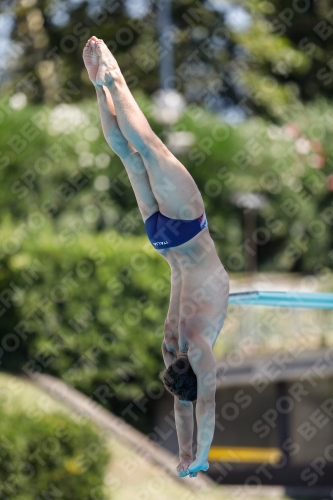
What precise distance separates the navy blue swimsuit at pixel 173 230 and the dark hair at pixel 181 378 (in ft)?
2.38

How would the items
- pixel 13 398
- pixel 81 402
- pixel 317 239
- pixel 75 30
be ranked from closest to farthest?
pixel 13 398 < pixel 81 402 < pixel 317 239 < pixel 75 30

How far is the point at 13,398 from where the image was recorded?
38.1ft

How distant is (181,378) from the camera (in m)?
5.27

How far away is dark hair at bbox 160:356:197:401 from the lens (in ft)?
17.3

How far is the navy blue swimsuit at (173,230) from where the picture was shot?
5266 mm

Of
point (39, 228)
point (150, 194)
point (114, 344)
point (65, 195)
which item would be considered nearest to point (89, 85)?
point (65, 195)

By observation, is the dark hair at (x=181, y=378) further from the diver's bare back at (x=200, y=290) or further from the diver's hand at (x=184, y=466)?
the diver's hand at (x=184, y=466)

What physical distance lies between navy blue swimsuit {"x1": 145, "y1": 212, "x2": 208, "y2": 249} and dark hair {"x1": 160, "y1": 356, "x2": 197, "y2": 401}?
73 centimetres

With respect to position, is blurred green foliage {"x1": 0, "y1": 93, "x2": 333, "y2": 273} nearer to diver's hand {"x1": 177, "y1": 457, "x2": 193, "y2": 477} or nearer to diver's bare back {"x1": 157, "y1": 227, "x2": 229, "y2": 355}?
diver's hand {"x1": 177, "y1": 457, "x2": 193, "y2": 477}

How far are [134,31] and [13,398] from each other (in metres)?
12.7

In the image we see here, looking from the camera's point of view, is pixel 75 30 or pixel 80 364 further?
pixel 75 30

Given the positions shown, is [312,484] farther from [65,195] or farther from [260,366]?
[65,195]

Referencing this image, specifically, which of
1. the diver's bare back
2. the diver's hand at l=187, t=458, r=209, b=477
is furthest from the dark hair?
the diver's hand at l=187, t=458, r=209, b=477

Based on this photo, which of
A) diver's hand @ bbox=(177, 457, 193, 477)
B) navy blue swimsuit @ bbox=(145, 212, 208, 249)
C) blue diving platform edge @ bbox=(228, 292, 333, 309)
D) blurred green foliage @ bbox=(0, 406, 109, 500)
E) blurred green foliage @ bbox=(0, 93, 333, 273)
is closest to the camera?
navy blue swimsuit @ bbox=(145, 212, 208, 249)
